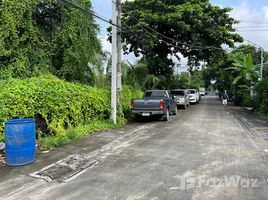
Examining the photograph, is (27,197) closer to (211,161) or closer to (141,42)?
(211,161)

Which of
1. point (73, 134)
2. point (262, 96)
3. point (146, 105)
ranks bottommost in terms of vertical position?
point (73, 134)

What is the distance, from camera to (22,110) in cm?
827

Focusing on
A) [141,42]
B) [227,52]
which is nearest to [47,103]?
[141,42]

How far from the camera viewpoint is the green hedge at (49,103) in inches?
320

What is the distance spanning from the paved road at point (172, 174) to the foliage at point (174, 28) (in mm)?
16703

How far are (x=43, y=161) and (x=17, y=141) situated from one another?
88 centimetres

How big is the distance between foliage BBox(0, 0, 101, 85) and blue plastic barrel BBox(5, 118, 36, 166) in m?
6.15

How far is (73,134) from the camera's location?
9820 millimetres

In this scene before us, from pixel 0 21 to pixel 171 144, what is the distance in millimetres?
8798

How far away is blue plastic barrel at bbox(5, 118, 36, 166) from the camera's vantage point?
651 centimetres
